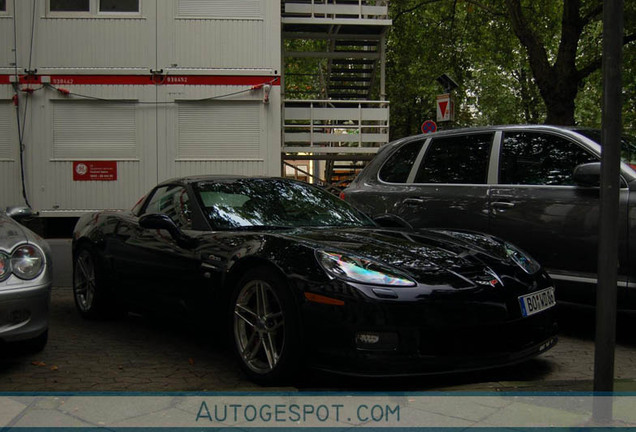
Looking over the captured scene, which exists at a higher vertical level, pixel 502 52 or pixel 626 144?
pixel 502 52

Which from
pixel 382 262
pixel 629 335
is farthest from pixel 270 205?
pixel 629 335

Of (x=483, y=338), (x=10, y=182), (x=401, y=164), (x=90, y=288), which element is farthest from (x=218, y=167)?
(x=483, y=338)

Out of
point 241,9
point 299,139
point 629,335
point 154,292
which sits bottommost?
point 629,335

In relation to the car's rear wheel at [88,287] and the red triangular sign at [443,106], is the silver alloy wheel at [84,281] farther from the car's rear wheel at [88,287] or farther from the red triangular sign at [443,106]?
the red triangular sign at [443,106]

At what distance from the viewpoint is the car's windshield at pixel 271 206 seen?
4.79 m

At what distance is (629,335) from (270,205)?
10.4 feet

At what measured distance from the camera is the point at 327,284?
3.64 meters

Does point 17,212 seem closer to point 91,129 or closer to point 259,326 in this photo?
point 259,326

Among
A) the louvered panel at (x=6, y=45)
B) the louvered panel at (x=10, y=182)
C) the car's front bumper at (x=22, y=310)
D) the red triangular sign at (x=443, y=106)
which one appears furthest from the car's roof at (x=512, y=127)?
the louvered panel at (x=6, y=45)

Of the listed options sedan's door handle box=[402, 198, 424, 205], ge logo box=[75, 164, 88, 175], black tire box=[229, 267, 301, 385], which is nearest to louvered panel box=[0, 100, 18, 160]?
ge logo box=[75, 164, 88, 175]

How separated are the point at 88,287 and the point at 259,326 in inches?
108

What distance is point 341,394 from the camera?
3.66m

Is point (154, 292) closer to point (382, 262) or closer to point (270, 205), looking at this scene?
point (270, 205)

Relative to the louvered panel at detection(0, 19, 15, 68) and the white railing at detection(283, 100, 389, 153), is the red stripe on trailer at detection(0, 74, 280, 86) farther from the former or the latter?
the white railing at detection(283, 100, 389, 153)
